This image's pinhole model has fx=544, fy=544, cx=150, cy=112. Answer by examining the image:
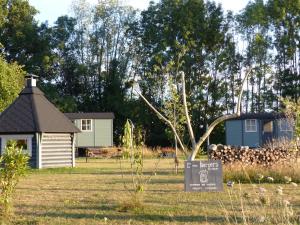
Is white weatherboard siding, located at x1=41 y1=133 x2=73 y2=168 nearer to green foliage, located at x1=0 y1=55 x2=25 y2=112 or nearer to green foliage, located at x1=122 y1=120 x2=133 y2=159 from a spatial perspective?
green foliage, located at x1=0 y1=55 x2=25 y2=112

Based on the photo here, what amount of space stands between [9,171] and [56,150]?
18091mm

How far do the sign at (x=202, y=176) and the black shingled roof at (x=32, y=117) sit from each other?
14348 mm

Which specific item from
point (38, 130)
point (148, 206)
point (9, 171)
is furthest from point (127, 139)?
point (38, 130)

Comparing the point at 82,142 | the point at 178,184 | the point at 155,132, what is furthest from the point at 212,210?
the point at 155,132

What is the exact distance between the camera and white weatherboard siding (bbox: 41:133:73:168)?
26.8m

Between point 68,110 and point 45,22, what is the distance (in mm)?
10674

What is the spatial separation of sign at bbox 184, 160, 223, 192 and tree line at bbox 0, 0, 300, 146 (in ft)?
124

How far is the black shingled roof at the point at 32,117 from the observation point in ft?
88.1

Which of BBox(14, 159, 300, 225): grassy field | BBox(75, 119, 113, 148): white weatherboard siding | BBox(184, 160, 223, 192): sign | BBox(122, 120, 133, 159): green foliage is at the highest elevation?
BBox(75, 119, 113, 148): white weatherboard siding

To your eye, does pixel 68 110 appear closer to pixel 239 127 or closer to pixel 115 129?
pixel 115 129

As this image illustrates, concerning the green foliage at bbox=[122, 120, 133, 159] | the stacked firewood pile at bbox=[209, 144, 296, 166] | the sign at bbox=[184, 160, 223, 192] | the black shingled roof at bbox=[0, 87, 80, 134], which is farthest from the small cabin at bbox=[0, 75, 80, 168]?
the green foliage at bbox=[122, 120, 133, 159]

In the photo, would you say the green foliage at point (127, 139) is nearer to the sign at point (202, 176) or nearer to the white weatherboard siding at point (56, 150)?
the sign at point (202, 176)

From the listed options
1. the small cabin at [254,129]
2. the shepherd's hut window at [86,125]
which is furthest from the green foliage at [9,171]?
the small cabin at [254,129]

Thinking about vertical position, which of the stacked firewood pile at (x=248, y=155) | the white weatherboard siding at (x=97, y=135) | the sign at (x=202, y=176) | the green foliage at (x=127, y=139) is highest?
the white weatherboard siding at (x=97, y=135)
